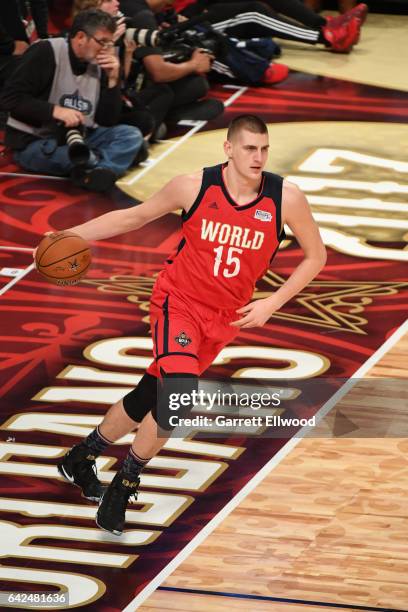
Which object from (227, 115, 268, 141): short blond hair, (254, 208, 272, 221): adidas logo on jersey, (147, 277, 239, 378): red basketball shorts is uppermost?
(227, 115, 268, 141): short blond hair

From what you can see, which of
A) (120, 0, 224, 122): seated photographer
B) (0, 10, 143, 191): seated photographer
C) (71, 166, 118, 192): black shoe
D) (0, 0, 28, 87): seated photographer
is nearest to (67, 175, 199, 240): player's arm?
(0, 10, 143, 191): seated photographer

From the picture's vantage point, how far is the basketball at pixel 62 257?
5168 mm

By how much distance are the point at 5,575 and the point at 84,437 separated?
1.16 m

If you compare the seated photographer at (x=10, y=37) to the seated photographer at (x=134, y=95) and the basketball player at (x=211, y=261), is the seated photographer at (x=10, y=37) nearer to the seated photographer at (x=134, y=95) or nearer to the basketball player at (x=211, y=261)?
the seated photographer at (x=134, y=95)

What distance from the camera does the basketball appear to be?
5.17m

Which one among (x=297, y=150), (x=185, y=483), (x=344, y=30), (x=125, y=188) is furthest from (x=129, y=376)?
(x=344, y=30)

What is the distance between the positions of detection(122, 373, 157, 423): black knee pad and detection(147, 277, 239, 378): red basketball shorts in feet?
0.14

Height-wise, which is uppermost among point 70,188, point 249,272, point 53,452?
point 70,188

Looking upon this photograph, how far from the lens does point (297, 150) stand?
33.0 ft

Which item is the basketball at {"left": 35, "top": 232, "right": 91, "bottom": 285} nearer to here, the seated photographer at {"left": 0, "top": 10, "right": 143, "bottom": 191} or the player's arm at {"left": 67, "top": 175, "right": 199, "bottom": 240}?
the player's arm at {"left": 67, "top": 175, "right": 199, "bottom": 240}

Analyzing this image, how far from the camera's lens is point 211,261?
16.7 feet

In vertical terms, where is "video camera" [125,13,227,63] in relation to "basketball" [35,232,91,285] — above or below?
above

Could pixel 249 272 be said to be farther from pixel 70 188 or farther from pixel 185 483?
pixel 70 188

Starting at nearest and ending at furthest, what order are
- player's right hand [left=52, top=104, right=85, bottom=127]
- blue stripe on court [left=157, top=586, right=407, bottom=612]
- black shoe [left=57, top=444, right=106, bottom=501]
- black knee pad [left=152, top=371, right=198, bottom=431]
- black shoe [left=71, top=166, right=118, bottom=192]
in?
blue stripe on court [left=157, top=586, right=407, bottom=612] < black knee pad [left=152, top=371, right=198, bottom=431] < black shoe [left=57, top=444, right=106, bottom=501] < player's right hand [left=52, top=104, right=85, bottom=127] < black shoe [left=71, top=166, right=118, bottom=192]
